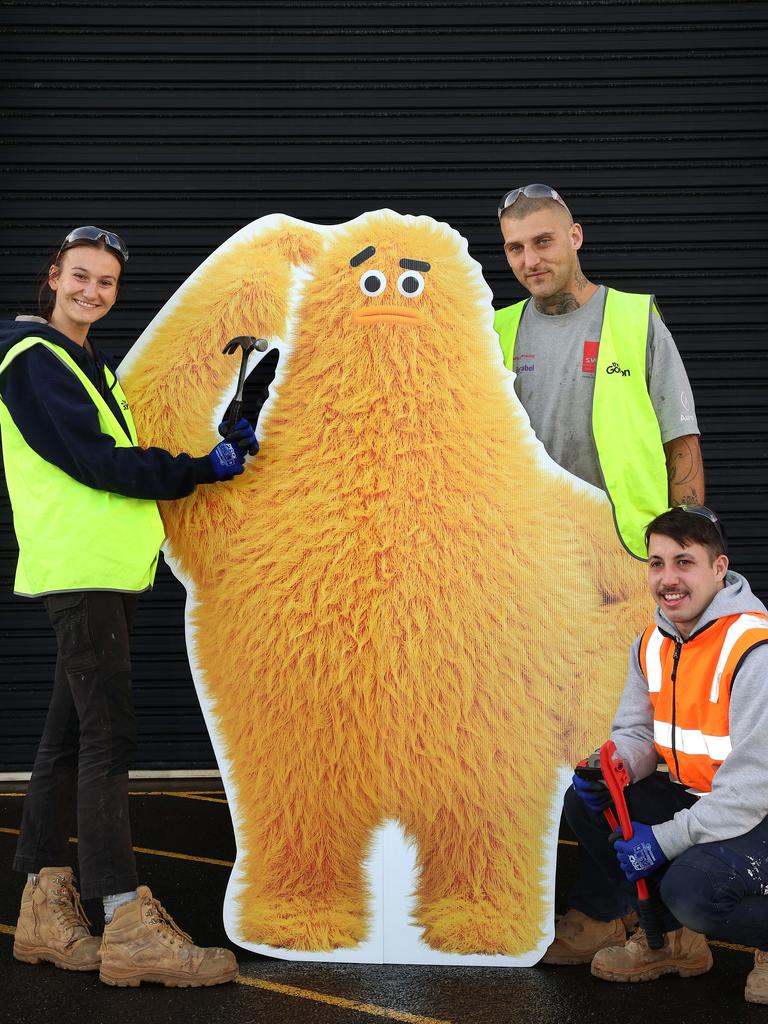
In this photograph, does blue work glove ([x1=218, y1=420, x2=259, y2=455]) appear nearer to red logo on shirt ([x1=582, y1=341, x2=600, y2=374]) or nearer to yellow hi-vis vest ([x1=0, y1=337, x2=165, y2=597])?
yellow hi-vis vest ([x1=0, y1=337, x2=165, y2=597])

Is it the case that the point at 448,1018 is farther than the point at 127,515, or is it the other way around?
the point at 127,515

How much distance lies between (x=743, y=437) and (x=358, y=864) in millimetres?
2820

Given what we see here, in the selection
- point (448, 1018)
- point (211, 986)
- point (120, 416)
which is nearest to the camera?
point (448, 1018)

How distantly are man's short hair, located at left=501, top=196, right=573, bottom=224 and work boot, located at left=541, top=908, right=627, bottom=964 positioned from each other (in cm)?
166

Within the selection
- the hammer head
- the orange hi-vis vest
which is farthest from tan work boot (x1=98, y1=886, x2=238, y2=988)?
the hammer head

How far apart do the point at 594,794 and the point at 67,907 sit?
127cm

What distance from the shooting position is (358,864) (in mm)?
2307

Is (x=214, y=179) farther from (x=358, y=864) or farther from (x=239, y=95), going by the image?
(x=358, y=864)

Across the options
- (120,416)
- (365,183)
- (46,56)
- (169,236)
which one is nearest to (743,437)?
(365,183)

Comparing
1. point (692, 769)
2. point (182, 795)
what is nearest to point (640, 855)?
point (692, 769)

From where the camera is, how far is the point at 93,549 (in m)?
2.26

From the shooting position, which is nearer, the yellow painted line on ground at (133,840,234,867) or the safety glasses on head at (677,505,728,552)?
the safety glasses on head at (677,505,728,552)

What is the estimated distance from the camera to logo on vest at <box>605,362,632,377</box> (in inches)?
95.9

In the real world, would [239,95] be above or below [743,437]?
above
